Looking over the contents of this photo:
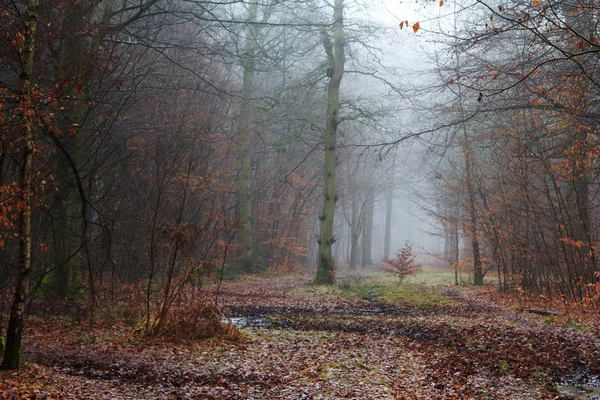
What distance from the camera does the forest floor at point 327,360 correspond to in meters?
5.81

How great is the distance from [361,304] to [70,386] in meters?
9.92

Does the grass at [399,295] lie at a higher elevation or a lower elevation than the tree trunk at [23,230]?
lower

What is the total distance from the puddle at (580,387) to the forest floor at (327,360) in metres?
0.02

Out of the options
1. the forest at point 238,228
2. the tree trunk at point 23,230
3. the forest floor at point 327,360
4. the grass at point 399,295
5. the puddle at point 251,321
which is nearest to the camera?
the tree trunk at point 23,230

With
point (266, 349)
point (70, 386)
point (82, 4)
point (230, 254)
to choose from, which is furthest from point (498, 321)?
point (230, 254)

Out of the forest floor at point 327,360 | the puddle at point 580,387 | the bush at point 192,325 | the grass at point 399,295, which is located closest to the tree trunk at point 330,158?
the grass at point 399,295

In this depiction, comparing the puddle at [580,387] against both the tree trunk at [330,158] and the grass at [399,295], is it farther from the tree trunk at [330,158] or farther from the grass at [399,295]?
the tree trunk at [330,158]

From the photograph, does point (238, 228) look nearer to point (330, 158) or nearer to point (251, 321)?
point (251, 321)

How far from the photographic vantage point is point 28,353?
6500 mm

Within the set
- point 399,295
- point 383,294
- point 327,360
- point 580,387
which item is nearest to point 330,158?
point 383,294

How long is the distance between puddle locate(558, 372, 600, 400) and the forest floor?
0.02 meters

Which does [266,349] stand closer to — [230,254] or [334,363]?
[334,363]

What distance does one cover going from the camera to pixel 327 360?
7.41 metres

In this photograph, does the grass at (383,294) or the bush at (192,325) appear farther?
the grass at (383,294)
